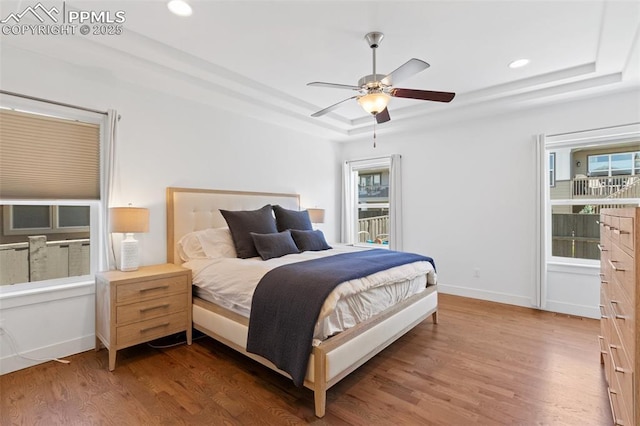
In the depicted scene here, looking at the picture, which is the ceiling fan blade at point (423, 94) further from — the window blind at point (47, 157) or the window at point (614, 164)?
the window blind at point (47, 157)

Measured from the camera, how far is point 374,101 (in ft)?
7.93

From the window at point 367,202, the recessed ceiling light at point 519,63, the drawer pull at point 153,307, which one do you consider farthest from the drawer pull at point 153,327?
the recessed ceiling light at point 519,63

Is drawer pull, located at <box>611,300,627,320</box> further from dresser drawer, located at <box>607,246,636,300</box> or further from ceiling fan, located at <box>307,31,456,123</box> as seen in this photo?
ceiling fan, located at <box>307,31,456,123</box>

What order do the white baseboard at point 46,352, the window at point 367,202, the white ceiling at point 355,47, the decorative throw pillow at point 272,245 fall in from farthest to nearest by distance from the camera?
the window at point 367,202
the decorative throw pillow at point 272,245
the white baseboard at point 46,352
the white ceiling at point 355,47

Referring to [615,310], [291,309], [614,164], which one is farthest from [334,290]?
[614,164]

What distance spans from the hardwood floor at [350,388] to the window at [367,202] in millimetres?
2770

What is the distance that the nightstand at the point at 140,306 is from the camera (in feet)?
7.80

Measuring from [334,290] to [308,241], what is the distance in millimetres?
1612

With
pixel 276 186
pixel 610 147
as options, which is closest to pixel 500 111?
pixel 610 147

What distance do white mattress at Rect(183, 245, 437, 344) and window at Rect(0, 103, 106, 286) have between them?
1.03 meters

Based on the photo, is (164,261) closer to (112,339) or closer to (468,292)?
(112,339)

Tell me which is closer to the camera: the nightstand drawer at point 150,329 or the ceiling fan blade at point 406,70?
the ceiling fan blade at point 406,70

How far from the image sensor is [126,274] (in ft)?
8.50

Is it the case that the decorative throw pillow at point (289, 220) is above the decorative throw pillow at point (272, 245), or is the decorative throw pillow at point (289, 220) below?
above
